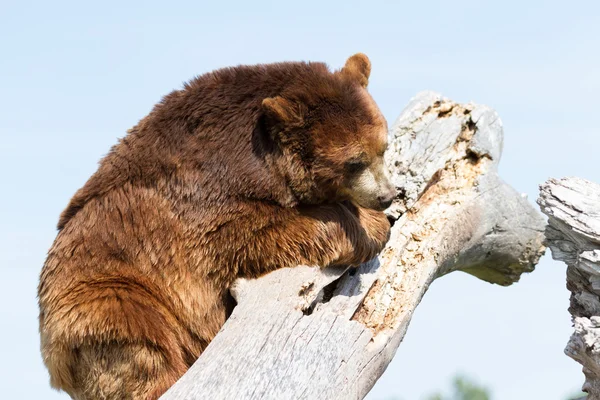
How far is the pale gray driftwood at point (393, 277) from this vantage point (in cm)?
613

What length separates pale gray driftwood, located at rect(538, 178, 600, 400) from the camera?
7242 mm

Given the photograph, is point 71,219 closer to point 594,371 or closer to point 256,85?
point 256,85

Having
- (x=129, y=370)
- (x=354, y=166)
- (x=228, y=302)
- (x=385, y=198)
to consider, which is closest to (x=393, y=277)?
(x=385, y=198)

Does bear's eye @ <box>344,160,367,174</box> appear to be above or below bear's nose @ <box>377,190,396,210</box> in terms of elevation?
above

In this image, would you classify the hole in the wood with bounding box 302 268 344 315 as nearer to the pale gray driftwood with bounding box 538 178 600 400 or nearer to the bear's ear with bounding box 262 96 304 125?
the bear's ear with bounding box 262 96 304 125

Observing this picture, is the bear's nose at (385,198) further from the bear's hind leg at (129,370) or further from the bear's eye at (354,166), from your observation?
the bear's hind leg at (129,370)

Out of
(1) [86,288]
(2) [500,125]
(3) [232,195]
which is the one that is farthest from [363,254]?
(2) [500,125]

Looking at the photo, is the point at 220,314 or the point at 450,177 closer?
the point at 220,314

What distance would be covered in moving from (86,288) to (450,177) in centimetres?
438

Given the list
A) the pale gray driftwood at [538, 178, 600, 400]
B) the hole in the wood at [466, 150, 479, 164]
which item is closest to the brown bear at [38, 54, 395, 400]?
the pale gray driftwood at [538, 178, 600, 400]

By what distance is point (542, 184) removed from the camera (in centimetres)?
780

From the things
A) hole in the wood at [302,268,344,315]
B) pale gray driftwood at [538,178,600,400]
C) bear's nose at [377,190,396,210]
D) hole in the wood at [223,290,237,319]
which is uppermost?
bear's nose at [377,190,396,210]

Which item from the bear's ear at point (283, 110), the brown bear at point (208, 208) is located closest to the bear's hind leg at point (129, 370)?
the brown bear at point (208, 208)

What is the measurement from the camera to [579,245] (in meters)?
7.75
